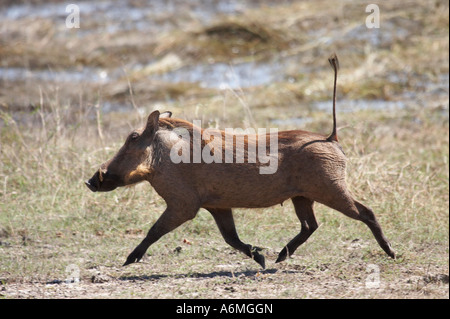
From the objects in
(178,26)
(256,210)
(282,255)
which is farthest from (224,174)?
(178,26)

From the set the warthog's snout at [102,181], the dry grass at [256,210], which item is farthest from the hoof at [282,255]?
the warthog's snout at [102,181]

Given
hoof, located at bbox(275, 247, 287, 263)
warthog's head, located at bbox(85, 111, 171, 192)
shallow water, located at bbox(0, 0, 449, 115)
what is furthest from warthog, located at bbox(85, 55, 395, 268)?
shallow water, located at bbox(0, 0, 449, 115)

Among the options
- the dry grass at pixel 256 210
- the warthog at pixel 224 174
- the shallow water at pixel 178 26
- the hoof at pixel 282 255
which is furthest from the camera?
the shallow water at pixel 178 26

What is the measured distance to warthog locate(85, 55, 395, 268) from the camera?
16.9ft

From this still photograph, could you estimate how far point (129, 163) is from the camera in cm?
526

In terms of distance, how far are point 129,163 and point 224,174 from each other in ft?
2.19

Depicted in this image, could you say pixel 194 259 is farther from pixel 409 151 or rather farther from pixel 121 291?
pixel 409 151

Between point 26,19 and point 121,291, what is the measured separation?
13.0 metres

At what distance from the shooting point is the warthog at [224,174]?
5.14 m

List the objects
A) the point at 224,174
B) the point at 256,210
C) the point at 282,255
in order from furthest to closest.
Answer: the point at 256,210
the point at 282,255
the point at 224,174

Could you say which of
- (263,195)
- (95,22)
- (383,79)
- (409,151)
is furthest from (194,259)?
(95,22)

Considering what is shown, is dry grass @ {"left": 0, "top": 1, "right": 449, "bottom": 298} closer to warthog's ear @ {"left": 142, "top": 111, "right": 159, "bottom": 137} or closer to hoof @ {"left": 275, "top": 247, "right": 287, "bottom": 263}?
hoof @ {"left": 275, "top": 247, "right": 287, "bottom": 263}

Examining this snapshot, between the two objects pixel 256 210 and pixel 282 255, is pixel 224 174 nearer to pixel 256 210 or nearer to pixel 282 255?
pixel 282 255

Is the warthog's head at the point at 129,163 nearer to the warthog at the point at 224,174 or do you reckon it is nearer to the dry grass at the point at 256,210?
the warthog at the point at 224,174
